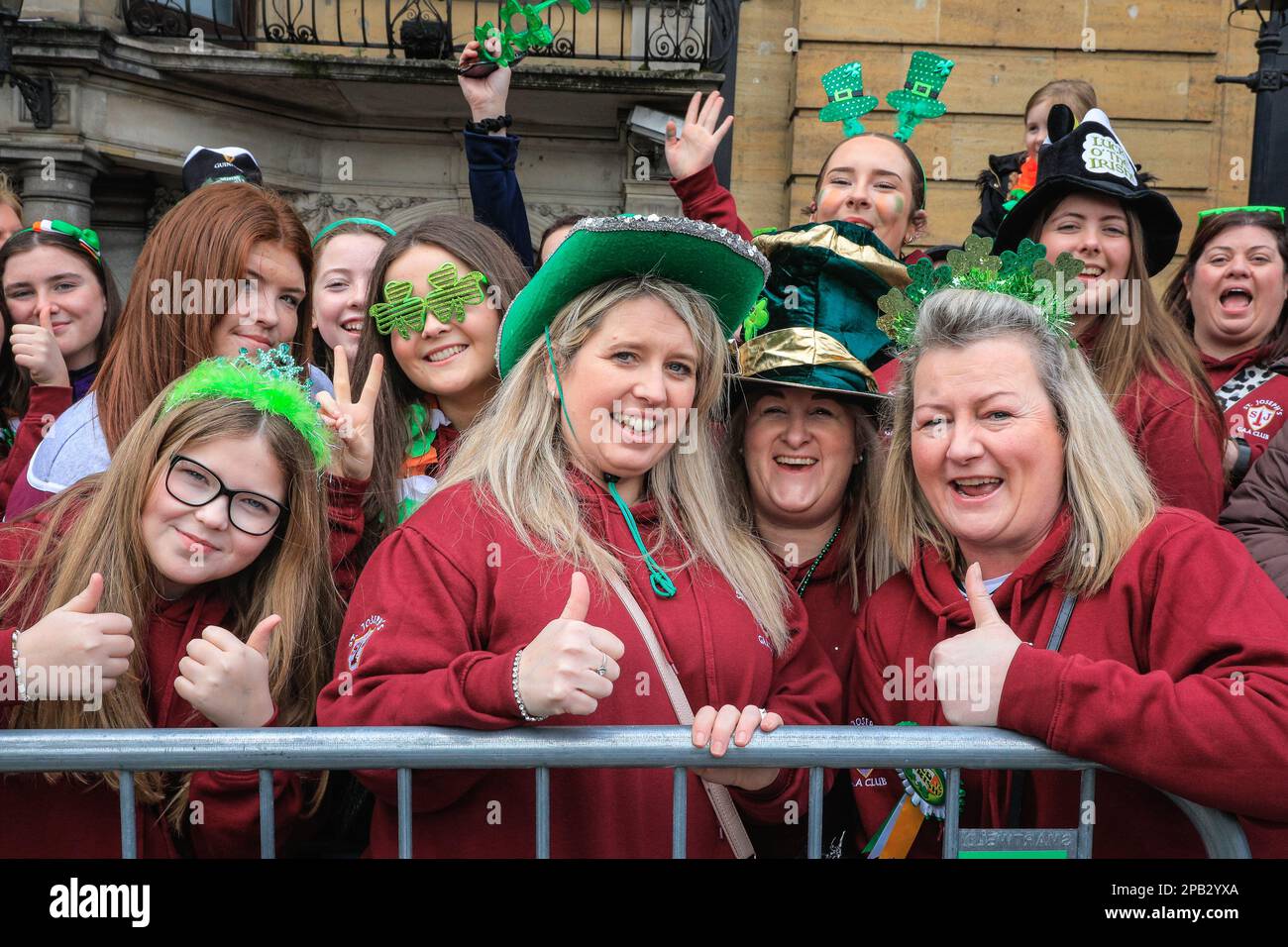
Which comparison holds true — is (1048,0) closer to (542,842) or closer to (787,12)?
(787,12)

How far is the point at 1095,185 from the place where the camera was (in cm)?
323

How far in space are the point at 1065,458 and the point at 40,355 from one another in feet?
9.28

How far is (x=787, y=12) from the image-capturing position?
9.36 m

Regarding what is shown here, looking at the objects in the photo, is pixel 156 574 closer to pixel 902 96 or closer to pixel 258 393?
pixel 258 393

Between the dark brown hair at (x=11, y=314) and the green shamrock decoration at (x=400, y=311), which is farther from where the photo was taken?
the dark brown hair at (x=11, y=314)

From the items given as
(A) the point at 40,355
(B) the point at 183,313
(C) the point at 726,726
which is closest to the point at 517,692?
(C) the point at 726,726

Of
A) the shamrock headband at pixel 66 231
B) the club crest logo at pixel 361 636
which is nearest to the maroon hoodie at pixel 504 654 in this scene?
the club crest logo at pixel 361 636

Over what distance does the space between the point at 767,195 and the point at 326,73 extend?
3683 millimetres

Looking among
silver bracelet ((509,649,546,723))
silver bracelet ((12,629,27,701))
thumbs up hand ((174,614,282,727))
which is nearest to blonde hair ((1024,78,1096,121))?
silver bracelet ((509,649,546,723))

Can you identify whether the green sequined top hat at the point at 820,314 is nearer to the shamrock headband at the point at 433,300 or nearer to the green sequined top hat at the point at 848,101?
the shamrock headband at the point at 433,300

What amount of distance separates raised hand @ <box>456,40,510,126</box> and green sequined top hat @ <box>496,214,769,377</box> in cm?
165

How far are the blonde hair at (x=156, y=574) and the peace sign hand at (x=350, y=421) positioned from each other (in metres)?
0.19

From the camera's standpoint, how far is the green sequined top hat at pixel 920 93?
4.26 metres

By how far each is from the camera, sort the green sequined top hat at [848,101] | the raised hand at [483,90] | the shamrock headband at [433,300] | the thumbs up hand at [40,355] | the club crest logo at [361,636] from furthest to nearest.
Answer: the green sequined top hat at [848,101] < the raised hand at [483,90] < the thumbs up hand at [40,355] < the shamrock headband at [433,300] < the club crest logo at [361,636]
